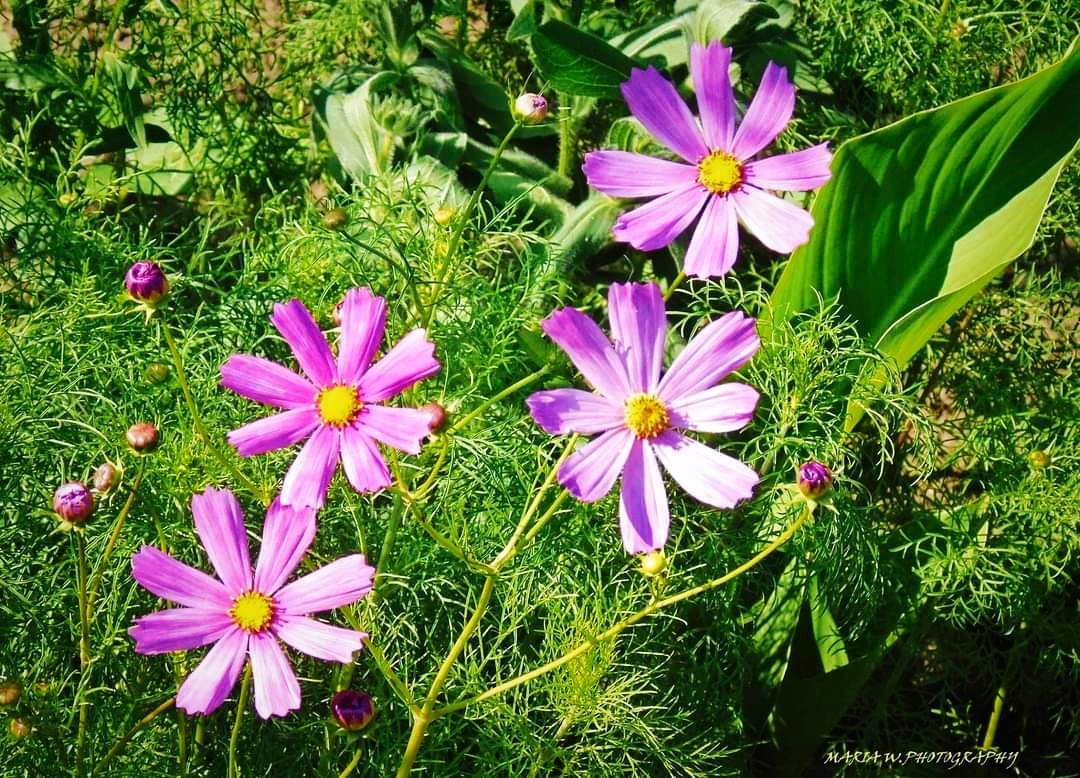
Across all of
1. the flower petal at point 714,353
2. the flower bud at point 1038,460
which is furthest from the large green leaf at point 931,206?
the flower petal at point 714,353

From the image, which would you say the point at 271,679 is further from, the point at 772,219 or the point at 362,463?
the point at 772,219

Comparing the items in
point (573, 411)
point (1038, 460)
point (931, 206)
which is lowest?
point (573, 411)

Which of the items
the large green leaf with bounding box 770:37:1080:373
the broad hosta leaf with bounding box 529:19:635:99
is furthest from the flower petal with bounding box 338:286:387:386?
the broad hosta leaf with bounding box 529:19:635:99

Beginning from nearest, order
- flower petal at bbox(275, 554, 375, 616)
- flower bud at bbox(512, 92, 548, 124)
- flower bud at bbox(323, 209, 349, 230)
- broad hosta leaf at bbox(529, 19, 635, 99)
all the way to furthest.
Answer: flower petal at bbox(275, 554, 375, 616) → flower bud at bbox(512, 92, 548, 124) → flower bud at bbox(323, 209, 349, 230) → broad hosta leaf at bbox(529, 19, 635, 99)

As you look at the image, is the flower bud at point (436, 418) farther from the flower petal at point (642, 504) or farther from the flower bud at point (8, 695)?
the flower bud at point (8, 695)

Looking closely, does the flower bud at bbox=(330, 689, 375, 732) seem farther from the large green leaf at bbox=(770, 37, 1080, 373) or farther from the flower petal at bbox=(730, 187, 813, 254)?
the large green leaf at bbox=(770, 37, 1080, 373)

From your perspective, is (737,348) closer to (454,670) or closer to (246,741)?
(454,670)

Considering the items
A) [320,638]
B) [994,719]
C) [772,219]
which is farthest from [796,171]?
[994,719]
